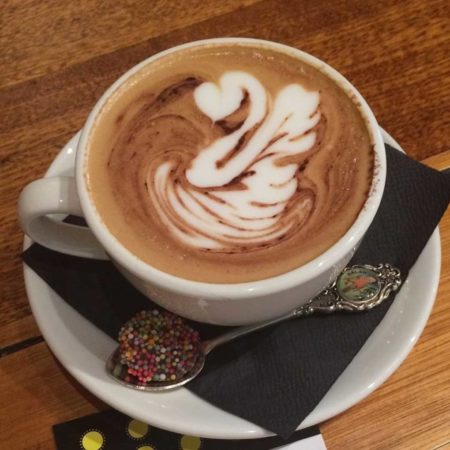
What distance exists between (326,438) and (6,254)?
1.94ft

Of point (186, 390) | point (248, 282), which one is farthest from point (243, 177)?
point (186, 390)

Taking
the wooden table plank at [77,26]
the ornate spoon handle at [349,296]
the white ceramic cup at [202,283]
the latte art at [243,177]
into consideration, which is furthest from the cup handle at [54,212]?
the wooden table plank at [77,26]

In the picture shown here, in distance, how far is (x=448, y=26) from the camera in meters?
1.29

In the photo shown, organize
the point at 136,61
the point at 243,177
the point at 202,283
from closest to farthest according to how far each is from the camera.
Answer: the point at 202,283
the point at 243,177
the point at 136,61

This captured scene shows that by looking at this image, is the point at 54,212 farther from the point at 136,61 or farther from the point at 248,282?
the point at 136,61

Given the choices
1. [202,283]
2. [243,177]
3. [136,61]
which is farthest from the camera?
[136,61]

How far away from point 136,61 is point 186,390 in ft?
2.24

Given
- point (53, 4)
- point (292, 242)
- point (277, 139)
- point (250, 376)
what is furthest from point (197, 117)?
point (53, 4)

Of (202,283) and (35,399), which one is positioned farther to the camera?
(35,399)

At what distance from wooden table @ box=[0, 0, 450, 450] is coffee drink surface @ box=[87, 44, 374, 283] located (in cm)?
29

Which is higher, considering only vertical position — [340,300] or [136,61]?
[136,61]

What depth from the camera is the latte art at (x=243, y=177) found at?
823 millimetres

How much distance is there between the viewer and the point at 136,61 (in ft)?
4.20

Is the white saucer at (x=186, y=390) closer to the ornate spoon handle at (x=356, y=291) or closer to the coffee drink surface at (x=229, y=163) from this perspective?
the ornate spoon handle at (x=356, y=291)
